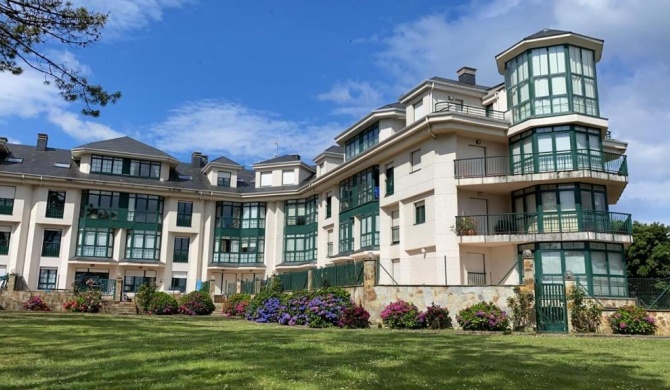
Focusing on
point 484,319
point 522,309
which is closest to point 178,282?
point 484,319

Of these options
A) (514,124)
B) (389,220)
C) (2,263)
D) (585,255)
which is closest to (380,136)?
(389,220)

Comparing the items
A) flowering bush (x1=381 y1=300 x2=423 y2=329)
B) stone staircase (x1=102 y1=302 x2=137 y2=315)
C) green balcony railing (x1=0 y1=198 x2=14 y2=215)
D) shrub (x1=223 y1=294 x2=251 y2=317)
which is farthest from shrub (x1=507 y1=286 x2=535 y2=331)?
green balcony railing (x1=0 y1=198 x2=14 y2=215)

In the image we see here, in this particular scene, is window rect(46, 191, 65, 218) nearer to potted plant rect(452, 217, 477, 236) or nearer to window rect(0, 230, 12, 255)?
window rect(0, 230, 12, 255)

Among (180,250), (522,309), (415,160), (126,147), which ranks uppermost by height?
(126,147)

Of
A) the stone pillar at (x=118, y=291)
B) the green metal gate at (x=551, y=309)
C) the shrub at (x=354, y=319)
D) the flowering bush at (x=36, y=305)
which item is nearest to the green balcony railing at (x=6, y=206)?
the flowering bush at (x=36, y=305)

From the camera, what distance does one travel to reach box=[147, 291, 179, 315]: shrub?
31.1m

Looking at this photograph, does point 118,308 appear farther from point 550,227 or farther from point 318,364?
point 318,364

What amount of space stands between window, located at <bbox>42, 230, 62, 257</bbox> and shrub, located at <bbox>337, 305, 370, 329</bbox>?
29473mm

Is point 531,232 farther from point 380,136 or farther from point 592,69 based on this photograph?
point 380,136

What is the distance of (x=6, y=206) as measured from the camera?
40.4 m

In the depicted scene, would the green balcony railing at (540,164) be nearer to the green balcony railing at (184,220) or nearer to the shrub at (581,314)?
the shrub at (581,314)

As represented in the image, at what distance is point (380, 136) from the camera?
33.2m

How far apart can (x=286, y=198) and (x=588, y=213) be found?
25462 mm

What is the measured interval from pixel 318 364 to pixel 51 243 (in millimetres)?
38568
